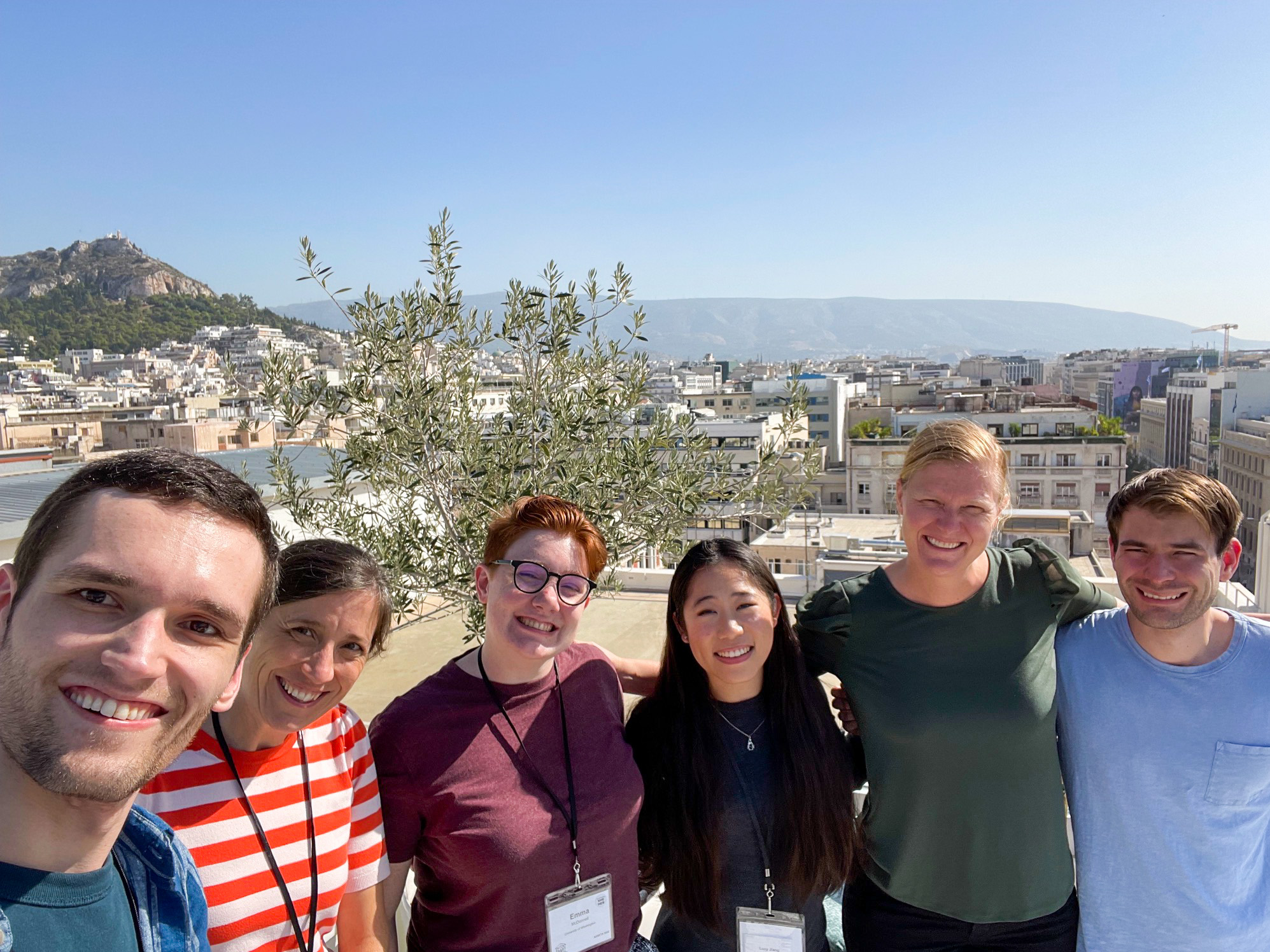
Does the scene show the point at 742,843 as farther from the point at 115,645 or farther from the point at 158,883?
the point at 115,645

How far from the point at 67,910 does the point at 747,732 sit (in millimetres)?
1523

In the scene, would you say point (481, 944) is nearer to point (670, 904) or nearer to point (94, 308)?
point (670, 904)

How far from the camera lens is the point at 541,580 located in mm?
1941

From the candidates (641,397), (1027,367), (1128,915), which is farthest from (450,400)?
(1027,367)

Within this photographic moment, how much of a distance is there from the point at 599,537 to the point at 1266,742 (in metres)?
1.77

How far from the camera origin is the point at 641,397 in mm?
4543

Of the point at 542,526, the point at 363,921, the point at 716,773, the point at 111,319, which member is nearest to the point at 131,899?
the point at 363,921

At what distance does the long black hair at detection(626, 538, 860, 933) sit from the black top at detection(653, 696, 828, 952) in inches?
0.7

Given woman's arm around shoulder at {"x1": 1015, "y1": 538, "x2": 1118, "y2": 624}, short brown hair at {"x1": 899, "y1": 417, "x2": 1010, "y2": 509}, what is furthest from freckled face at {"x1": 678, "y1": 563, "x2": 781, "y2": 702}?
woman's arm around shoulder at {"x1": 1015, "y1": 538, "x2": 1118, "y2": 624}

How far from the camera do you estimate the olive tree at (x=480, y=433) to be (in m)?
3.97

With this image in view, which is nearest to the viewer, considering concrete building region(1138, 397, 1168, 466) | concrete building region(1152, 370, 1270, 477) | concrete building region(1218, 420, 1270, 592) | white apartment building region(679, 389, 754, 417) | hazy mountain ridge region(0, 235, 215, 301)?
concrete building region(1218, 420, 1270, 592)

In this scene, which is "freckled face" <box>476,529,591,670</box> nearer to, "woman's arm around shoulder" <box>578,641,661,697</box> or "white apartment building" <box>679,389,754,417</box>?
"woman's arm around shoulder" <box>578,641,661,697</box>

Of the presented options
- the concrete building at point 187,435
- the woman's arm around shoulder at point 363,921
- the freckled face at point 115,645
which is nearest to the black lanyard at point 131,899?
the freckled face at point 115,645

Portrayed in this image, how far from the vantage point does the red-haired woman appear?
5.88 feet
